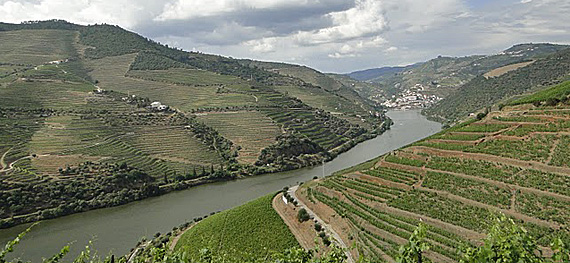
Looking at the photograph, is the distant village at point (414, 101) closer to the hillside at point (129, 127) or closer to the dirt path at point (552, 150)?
the hillside at point (129, 127)

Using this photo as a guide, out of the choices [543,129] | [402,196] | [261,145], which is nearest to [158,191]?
[261,145]

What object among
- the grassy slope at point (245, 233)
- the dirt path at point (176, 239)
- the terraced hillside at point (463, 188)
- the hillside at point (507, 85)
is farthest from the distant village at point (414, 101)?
the dirt path at point (176, 239)

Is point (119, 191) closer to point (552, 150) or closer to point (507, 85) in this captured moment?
point (552, 150)

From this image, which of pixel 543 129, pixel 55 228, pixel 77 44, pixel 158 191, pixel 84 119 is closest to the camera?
pixel 543 129

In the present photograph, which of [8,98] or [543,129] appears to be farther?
[8,98]

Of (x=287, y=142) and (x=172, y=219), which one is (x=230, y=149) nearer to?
(x=287, y=142)

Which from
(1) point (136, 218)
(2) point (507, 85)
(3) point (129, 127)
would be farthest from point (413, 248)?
(2) point (507, 85)
